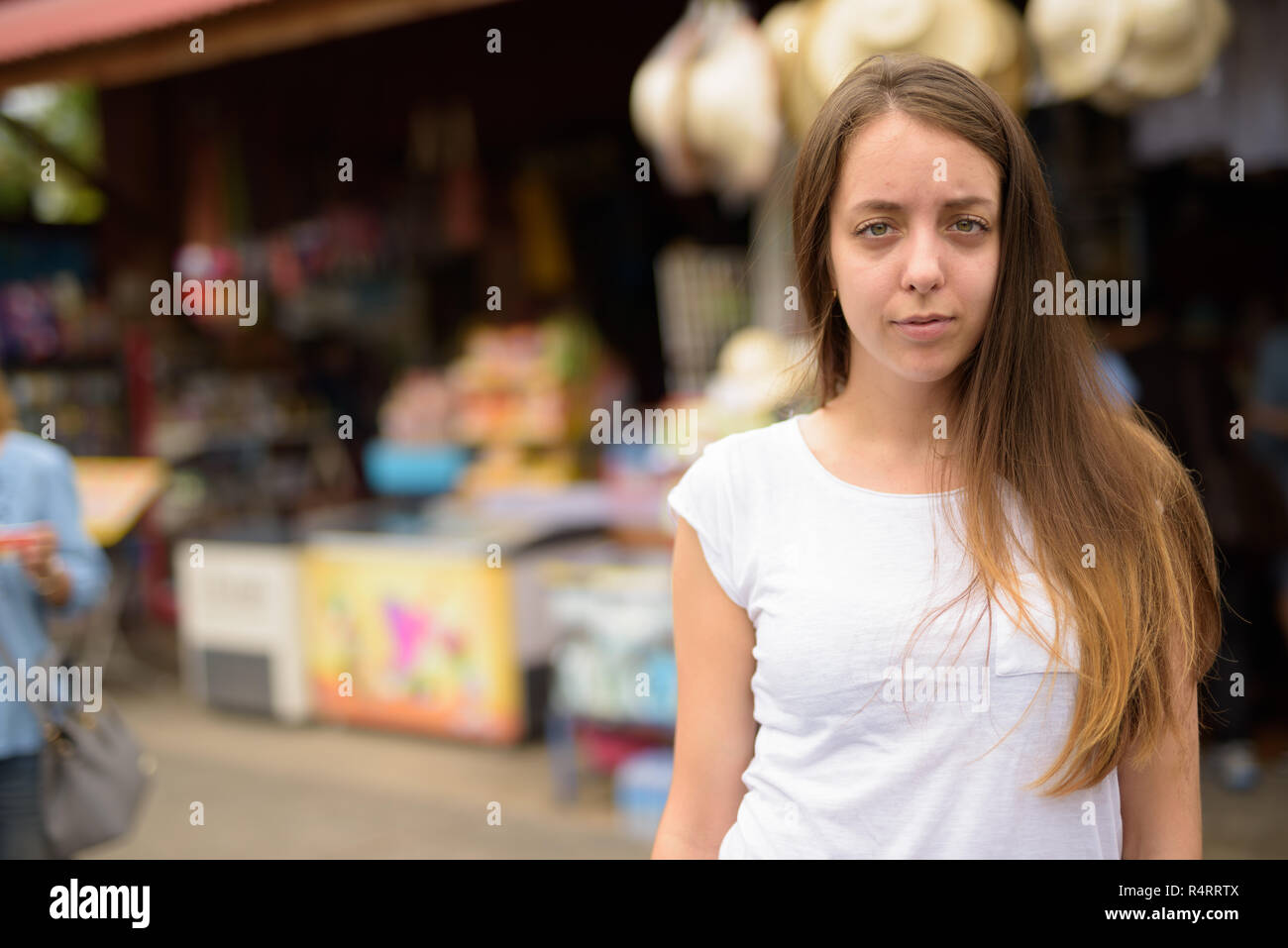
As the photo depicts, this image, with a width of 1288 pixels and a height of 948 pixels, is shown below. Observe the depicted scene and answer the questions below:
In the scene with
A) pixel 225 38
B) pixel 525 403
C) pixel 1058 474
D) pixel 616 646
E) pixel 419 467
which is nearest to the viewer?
pixel 1058 474

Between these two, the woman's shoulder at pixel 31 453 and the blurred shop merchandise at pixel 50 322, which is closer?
the woman's shoulder at pixel 31 453

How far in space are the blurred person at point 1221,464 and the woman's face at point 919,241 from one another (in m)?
4.02

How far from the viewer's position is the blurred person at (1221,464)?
5.05m

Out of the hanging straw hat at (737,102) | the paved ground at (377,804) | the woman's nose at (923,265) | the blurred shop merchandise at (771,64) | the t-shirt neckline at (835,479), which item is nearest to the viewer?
the woman's nose at (923,265)

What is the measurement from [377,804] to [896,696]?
411cm

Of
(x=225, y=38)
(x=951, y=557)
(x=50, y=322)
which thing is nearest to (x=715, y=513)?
(x=951, y=557)

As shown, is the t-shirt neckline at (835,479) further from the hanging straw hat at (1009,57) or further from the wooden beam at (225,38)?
the wooden beam at (225,38)

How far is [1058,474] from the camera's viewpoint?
1419mm

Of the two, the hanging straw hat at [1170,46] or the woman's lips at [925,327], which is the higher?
the hanging straw hat at [1170,46]

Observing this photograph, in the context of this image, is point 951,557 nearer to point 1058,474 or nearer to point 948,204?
point 1058,474

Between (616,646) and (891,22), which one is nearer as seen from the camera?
(891,22)

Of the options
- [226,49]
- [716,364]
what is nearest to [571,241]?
[716,364]

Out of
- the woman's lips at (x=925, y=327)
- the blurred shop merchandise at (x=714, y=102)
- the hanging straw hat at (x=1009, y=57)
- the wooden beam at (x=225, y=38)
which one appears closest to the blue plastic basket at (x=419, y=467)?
the wooden beam at (x=225, y=38)

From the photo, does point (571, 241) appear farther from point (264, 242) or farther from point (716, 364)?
point (716, 364)
